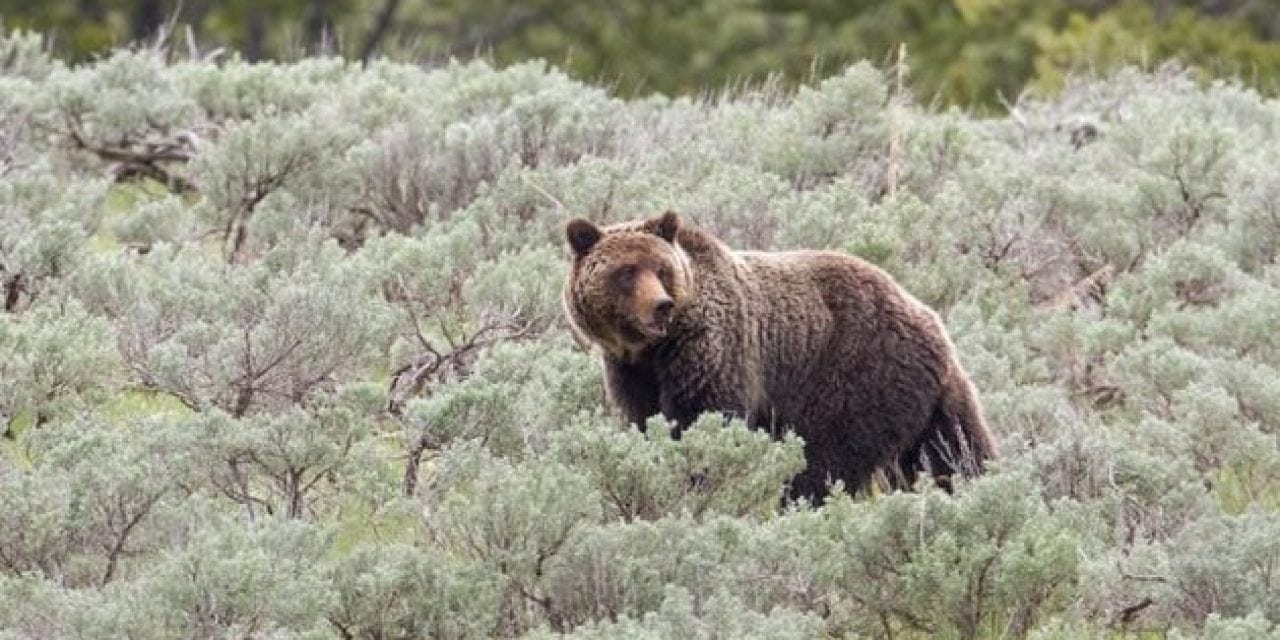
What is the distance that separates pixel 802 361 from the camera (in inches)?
315

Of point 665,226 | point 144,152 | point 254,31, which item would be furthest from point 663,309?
point 254,31

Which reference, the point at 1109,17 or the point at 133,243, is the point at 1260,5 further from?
the point at 133,243

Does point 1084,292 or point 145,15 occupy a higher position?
point 1084,292

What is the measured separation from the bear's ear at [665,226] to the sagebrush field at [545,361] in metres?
0.63

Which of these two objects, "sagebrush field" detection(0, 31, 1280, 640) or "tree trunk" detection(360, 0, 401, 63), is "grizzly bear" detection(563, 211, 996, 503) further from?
"tree trunk" detection(360, 0, 401, 63)

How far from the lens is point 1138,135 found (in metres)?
12.0

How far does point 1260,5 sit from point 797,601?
25016mm

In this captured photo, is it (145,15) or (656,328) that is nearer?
(656,328)

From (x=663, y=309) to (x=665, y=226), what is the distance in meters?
0.40

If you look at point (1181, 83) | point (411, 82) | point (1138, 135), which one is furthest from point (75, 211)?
point (1181, 83)

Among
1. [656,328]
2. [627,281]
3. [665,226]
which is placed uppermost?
[665,226]

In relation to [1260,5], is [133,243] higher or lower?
higher

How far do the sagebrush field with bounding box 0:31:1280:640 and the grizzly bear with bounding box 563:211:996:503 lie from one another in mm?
191

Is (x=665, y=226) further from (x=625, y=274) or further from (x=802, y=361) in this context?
(x=802, y=361)
